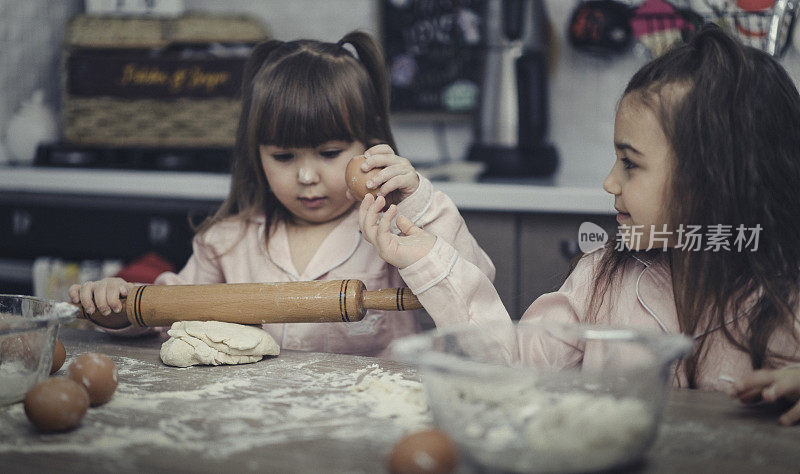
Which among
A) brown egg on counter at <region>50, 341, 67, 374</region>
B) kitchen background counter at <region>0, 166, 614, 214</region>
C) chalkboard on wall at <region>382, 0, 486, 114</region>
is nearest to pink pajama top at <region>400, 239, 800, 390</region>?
brown egg on counter at <region>50, 341, 67, 374</region>

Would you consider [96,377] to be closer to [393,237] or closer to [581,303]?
[393,237]

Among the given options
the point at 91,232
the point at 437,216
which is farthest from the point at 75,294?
the point at 91,232

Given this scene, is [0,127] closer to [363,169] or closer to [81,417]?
[363,169]

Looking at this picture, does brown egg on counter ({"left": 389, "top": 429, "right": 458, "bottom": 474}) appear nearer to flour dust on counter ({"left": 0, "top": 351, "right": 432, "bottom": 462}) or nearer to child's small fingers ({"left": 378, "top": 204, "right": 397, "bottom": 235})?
flour dust on counter ({"left": 0, "top": 351, "right": 432, "bottom": 462})

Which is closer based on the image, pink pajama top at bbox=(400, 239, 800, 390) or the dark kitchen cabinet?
pink pajama top at bbox=(400, 239, 800, 390)

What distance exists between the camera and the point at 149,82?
8.02 ft

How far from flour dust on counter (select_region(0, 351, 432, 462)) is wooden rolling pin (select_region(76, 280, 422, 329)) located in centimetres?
8

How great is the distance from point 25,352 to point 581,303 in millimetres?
764

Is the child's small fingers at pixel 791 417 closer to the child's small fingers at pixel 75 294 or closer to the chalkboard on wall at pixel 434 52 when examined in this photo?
the child's small fingers at pixel 75 294

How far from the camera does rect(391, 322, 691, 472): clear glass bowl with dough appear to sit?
2.13ft

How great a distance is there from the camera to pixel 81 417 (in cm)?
80

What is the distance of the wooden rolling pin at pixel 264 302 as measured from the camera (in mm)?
1087

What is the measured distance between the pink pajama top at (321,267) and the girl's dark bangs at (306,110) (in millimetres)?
205

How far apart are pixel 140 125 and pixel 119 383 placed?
1.67 metres
